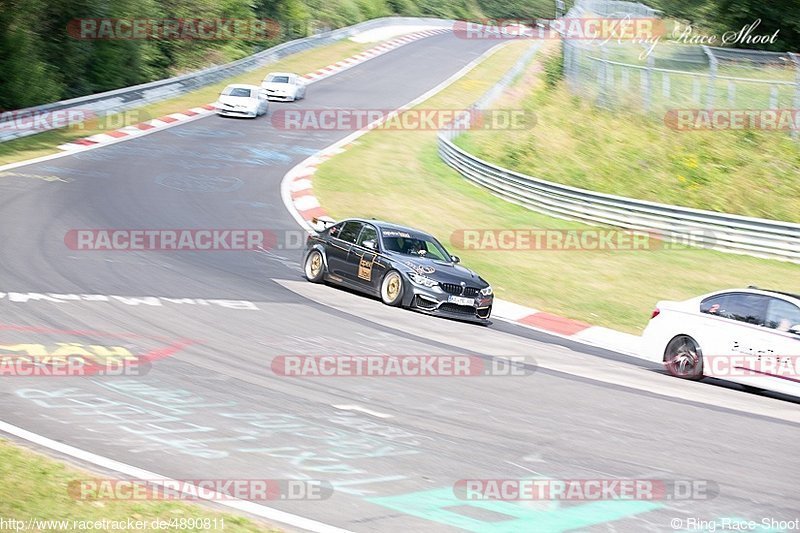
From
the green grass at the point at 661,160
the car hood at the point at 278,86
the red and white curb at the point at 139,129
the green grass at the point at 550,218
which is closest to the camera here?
the green grass at the point at 550,218

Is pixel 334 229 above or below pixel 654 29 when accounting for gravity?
below

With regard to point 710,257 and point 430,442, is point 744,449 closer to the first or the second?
point 430,442

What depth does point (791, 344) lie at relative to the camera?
12594 mm

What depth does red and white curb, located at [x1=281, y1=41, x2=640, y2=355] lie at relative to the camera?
655 inches

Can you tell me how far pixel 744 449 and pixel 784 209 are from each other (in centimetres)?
1673

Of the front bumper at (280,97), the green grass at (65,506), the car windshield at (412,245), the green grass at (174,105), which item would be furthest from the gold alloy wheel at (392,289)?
the front bumper at (280,97)

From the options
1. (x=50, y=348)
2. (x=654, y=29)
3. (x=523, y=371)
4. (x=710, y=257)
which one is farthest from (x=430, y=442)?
(x=654, y=29)

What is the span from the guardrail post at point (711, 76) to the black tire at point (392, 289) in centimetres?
1419

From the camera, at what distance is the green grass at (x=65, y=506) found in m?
6.51

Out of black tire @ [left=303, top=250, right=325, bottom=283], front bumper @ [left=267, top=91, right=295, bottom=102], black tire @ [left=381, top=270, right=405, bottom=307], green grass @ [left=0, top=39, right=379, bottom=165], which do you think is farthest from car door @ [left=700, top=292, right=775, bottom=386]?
front bumper @ [left=267, top=91, right=295, bottom=102]

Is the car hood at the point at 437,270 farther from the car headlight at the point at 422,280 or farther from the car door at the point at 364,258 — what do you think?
the car door at the point at 364,258

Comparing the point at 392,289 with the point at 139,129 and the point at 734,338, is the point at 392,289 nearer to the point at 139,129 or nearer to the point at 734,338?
the point at 734,338

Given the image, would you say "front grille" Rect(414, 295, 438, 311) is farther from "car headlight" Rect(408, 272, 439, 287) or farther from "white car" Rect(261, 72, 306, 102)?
"white car" Rect(261, 72, 306, 102)

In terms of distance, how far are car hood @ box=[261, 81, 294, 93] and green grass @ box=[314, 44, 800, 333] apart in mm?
6586
